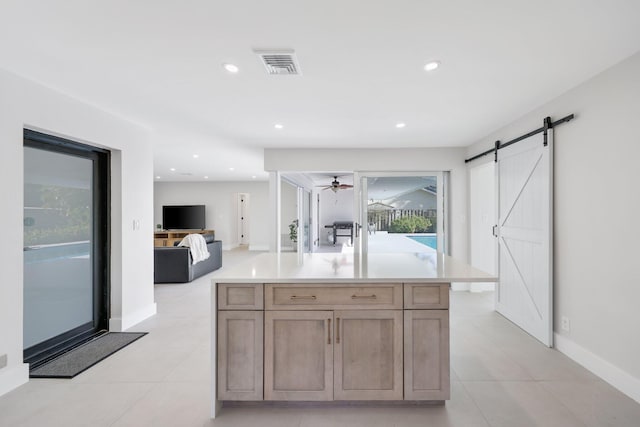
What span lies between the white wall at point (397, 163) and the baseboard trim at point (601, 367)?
2380mm

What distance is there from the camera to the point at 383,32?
1906 mm

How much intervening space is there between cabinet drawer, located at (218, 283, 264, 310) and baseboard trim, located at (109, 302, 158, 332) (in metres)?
2.23

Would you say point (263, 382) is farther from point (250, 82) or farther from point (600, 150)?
point (600, 150)

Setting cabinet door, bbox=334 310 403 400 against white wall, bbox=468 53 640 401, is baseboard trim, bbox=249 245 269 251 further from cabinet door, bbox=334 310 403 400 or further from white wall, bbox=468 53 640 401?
cabinet door, bbox=334 310 403 400

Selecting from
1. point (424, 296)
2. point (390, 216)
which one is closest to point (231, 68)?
point (424, 296)

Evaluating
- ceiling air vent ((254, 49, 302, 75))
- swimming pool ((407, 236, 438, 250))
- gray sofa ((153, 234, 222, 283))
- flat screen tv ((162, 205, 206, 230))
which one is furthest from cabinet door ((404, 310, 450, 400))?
flat screen tv ((162, 205, 206, 230))

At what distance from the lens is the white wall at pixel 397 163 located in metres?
5.27

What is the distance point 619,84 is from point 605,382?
216 cm

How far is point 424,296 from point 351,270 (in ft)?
A: 1.61

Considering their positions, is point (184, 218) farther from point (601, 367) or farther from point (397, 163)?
A: point (601, 367)

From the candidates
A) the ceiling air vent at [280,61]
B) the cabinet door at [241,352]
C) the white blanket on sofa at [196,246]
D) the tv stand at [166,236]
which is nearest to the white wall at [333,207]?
the tv stand at [166,236]

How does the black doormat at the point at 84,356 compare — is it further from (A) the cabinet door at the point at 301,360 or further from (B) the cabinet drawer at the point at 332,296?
(B) the cabinet drawer at the point at 332,296

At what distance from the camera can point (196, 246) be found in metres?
6.08

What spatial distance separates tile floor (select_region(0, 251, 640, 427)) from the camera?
201 centimetres
